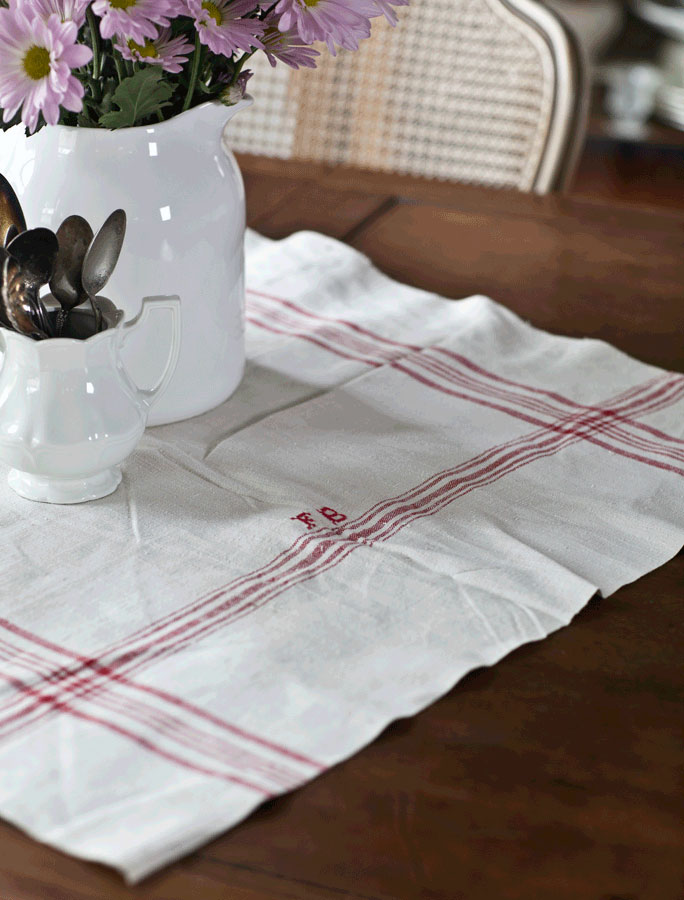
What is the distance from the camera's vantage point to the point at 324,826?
413mm

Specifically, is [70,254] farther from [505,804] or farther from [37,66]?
[505,804]

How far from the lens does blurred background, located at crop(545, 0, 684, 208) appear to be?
2729 millimetres

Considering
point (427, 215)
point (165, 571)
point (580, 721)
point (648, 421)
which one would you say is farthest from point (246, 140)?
point (580, 721)

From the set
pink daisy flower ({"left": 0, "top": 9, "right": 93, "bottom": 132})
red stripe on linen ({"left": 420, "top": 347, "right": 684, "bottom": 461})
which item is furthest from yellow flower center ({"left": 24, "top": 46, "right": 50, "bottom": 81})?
red stripe on linen ({"left": 420, "top": 347, "right": 684, "bottom": 461})

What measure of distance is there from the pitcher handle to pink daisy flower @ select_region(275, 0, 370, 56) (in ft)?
0.52

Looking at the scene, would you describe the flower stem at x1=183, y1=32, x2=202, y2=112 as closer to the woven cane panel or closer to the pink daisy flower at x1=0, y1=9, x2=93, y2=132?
the pink daisy flower at x1=0, y1=9, x2=93, y2=132

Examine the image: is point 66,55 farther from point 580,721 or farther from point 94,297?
point 580,721

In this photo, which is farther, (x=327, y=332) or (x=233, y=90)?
(x=327, y=332)

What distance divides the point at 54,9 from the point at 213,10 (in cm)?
8

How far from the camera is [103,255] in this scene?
584mm

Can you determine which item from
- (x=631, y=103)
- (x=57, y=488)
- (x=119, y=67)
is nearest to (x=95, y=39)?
(x=119, y=67)

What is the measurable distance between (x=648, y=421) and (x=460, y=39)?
0.82 m

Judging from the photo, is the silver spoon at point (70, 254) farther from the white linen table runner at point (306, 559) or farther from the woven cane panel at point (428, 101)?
the woven cane panel at point (428, 101)

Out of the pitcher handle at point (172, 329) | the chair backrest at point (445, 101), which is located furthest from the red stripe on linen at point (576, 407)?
the chair backrest at point (445, 101)
